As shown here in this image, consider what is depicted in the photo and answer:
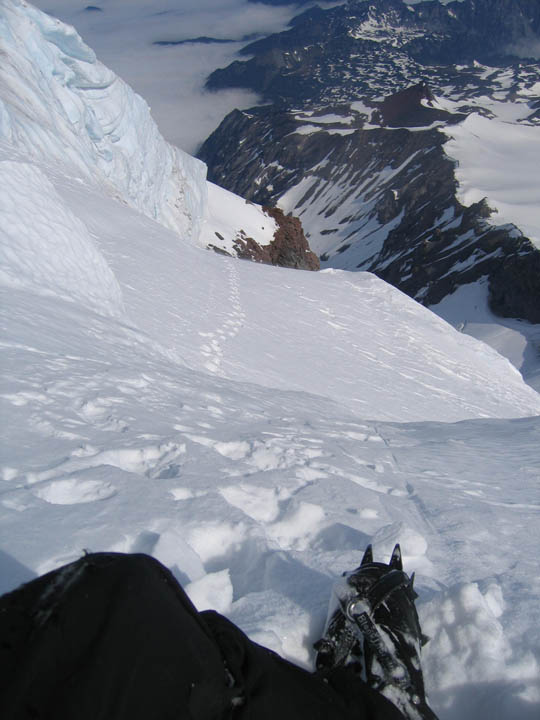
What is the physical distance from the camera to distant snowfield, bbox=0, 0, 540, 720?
7.54ft

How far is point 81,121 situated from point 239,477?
23.3 m

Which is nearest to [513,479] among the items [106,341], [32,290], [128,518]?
[128,518]

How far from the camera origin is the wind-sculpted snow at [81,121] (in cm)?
1695

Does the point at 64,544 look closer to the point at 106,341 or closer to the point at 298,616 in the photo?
the point at 298,616

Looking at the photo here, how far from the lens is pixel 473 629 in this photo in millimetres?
2275

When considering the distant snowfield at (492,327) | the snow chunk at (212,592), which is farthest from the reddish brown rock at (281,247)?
the snow chunk at (212,592)

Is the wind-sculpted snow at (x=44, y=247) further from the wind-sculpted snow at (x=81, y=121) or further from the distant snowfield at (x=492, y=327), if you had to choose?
the distant snowfield at (x=492, y=327)

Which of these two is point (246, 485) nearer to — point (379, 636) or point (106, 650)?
point (379, 636)

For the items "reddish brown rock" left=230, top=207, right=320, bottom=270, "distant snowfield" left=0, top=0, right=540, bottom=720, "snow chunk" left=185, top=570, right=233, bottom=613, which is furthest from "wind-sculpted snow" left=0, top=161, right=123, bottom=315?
"reddish brown rock" left=230, top=207, right=320, bottom=270

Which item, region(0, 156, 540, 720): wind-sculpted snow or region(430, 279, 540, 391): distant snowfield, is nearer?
region(0, 156, 540, 720): wind-sculpted snow

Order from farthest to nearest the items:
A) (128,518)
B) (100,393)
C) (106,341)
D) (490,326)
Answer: (490,326) → (106,341) → (100,393) → (128,518)

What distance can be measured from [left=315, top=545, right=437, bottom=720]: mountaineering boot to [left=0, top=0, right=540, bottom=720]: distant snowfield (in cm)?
17

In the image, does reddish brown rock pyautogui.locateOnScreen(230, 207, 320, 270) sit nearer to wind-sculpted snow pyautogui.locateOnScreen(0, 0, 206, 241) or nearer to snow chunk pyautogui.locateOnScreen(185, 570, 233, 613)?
wind-sculpted snow pyautogui.locateOnScreen(0, 0, 206, 241)

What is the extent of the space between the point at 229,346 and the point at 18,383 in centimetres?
552
